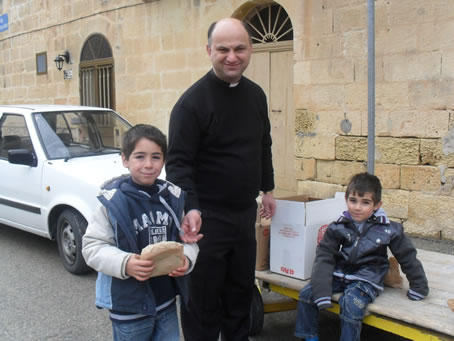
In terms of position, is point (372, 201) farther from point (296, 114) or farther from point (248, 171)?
point (296, 114)

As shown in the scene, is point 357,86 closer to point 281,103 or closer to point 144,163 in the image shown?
point 281,103

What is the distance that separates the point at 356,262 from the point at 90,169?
2.87 m

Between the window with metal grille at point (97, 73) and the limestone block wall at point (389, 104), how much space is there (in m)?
5.08

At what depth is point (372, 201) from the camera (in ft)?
9.25

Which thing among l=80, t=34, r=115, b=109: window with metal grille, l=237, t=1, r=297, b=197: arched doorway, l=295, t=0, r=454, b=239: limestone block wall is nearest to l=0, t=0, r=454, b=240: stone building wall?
A: l=295, t=0, r=454, b=239: limestone block wall

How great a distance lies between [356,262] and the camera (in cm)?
278

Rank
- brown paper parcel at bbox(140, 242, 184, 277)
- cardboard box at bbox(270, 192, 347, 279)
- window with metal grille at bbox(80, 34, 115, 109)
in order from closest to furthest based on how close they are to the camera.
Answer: brown paper parcel at bbox(140, 242, 184, 277), cardboard box at bbox(270, 192, 347, 279), window with metal grille at bbox(80, 34, 115, 109)

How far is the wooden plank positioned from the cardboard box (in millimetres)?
75

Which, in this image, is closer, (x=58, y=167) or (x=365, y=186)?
(x=365, y=186)

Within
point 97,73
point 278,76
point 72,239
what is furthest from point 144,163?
point 97,73

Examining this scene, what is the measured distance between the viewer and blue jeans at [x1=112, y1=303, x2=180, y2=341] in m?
2.20

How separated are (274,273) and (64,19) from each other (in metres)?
10.0

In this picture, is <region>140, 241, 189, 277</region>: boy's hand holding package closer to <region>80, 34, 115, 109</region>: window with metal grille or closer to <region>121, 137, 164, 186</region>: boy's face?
<region>121, 137, 164, 186</region>: boy's face

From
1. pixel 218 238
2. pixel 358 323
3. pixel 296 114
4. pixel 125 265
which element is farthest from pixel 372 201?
pixel 296 114
